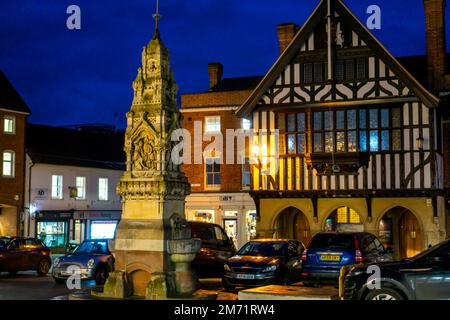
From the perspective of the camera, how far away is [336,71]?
93.6 feet

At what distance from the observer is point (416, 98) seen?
26.8 metres

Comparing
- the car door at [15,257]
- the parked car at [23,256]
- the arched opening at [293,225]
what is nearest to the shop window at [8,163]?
the parked car at [23,256]

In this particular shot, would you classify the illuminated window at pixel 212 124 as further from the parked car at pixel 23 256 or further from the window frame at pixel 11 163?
the window frame at pixel 11 163

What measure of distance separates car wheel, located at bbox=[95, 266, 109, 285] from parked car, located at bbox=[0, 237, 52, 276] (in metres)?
4.65

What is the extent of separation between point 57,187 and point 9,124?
5.04 meters

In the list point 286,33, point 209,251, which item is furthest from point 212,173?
point 209,251

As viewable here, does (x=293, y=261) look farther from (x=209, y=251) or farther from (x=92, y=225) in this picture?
(x=92, y=225)

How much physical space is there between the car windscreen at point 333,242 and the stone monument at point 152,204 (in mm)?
4230

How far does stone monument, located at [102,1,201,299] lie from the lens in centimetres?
1468

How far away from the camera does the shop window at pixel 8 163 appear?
126 feet

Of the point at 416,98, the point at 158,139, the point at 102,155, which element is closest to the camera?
the point at 158,139
